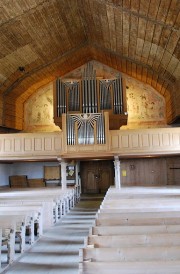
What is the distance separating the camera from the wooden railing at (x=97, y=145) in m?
14.5

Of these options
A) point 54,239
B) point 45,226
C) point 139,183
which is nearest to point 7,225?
point 54,239

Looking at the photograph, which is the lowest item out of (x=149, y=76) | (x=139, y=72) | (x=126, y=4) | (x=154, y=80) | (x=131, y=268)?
(x=131, y=268)

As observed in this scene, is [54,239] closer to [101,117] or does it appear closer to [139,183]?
[101,117]

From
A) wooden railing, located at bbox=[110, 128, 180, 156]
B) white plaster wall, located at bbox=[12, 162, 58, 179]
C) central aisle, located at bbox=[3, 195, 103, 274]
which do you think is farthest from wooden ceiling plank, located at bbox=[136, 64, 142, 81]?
central aisle, located at bbox=[3, 195, 103, 274]

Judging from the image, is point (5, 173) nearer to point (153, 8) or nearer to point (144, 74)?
point (144, 74)

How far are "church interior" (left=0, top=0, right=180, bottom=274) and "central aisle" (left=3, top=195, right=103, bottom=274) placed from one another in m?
0.03

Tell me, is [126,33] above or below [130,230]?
above

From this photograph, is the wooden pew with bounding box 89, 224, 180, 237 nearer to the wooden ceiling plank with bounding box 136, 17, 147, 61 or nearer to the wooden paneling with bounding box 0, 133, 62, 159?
Result: the wooden ceiling plank with bounding box 136, 17, 147, 61

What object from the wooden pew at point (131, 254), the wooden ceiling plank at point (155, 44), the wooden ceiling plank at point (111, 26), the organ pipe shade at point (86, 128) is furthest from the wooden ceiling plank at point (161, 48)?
the wooden pew at point (131, 254)

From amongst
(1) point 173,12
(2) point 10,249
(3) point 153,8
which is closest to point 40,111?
(3) point 153,8

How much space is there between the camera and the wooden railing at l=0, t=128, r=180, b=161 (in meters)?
14.5

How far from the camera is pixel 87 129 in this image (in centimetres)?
1463

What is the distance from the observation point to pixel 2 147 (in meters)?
15.1

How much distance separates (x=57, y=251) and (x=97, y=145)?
25.0 ft
